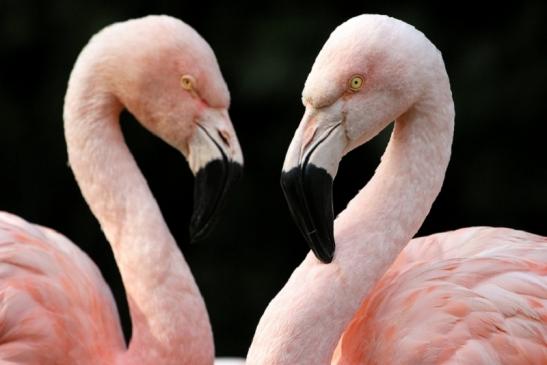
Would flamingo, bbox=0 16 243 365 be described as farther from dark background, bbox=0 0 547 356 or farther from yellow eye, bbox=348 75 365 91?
dark background, bbox=0 0 547 356

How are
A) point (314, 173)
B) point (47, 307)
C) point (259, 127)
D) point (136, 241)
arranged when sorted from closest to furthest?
point (314, 173)
point (47, 307)
point (136, 241)
point (259, 127)

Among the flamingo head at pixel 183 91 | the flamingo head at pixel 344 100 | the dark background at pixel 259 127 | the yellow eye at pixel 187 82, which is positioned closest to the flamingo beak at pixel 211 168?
the flamingo head at pixel 183 91

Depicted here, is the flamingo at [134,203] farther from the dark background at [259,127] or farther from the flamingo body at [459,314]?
the dark background at [259,127]

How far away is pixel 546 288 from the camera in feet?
10.1

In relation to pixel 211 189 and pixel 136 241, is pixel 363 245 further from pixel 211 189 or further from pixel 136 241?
pixel 136 241

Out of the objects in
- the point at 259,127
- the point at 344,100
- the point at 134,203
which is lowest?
the point at 259,127

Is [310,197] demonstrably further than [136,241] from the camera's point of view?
No

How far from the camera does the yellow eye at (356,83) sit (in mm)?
3020

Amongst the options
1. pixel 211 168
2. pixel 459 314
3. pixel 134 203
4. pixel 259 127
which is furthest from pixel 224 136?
pixel 259 127

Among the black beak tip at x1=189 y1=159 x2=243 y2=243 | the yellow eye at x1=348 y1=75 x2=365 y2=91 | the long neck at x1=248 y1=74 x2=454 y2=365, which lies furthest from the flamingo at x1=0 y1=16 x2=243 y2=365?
the yellow eye at x1=348 y1=75 x2=365 y2=91

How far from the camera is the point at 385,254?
3178 millimetres

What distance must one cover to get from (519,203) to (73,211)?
2439 millimetres

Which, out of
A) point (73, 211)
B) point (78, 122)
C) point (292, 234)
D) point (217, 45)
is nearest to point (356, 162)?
point (292, 234)

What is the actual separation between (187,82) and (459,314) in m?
1.15
